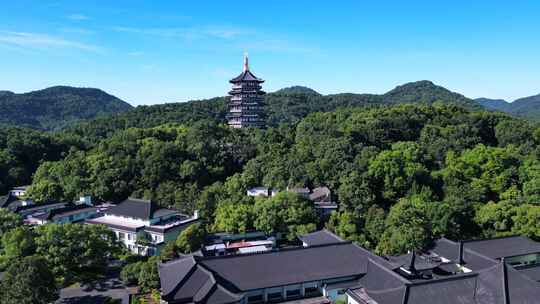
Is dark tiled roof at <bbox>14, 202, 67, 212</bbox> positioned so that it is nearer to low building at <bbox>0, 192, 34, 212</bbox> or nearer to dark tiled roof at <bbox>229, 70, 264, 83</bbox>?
low building at <bbox>0, 192, 34, 212</bbox>

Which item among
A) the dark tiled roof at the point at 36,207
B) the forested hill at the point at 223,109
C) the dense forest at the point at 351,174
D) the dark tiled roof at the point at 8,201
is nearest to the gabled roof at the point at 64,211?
the dark tiled roof at the point at 36,207

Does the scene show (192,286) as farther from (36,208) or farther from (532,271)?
(36,208)

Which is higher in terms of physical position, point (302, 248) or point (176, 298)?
point (302, 248)

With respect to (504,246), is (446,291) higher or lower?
higher

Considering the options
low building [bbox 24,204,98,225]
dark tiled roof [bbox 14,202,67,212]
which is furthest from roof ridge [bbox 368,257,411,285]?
dark tiled roof [bbox 14,202,67,212]

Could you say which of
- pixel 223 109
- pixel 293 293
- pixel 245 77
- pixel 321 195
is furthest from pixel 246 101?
pixel 293 293

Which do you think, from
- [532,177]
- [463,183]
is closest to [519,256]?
[463,183]

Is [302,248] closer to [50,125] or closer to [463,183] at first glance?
[463,183]

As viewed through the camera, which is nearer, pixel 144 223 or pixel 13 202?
pixel 144 223
